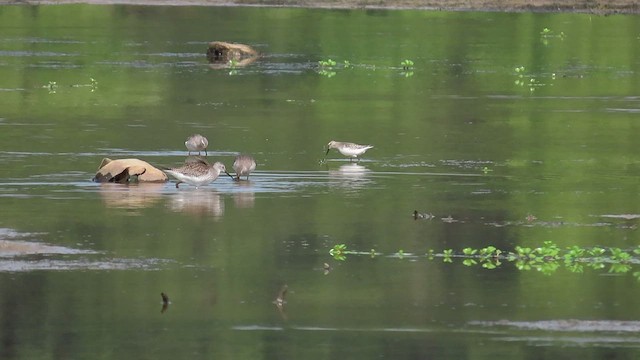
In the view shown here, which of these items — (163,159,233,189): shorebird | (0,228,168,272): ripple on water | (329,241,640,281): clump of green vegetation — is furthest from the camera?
(163,159,233,189): shorebird

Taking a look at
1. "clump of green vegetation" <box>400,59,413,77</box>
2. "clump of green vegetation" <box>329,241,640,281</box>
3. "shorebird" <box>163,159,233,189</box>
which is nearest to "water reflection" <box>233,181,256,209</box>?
"shorebird" <box>163,159,233,189</box>

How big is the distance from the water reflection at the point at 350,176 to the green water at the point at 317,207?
0.07 metres

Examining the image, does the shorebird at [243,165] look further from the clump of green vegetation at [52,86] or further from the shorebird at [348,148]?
the clump of green vegetation at [52,86]

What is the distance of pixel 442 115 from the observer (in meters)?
31.8

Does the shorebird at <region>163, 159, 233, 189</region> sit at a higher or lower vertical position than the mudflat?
lower

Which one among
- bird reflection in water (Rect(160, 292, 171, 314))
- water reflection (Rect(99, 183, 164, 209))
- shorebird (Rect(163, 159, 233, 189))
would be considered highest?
shorebird (Rect(163, 159, 233, 189))

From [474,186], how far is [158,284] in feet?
24.4

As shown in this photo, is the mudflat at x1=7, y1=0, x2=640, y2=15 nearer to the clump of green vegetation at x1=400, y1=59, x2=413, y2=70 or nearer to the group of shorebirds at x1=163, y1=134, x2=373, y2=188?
the clump of green vegetation at x1=400, y1=59, x2=413, y2=70

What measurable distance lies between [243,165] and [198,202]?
193 centimetres

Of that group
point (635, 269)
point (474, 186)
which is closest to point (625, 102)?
point (474, 186)

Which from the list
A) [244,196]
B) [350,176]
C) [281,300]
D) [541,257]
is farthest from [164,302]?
[350,176]

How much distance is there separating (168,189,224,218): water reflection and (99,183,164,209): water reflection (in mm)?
264

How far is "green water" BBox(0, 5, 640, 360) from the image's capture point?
14305 mm

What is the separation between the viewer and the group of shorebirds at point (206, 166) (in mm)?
21781
